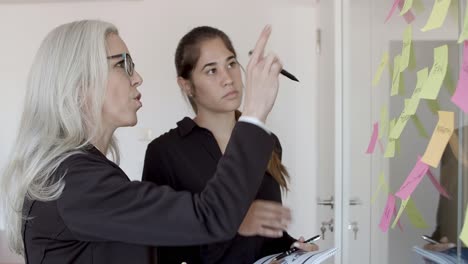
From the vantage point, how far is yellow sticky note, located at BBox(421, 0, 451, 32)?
2.53 feet

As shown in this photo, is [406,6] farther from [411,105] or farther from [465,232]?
[465,232]

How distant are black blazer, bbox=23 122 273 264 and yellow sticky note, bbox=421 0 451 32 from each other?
0.35 metres

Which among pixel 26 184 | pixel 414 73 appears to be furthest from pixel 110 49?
pixel 414 73

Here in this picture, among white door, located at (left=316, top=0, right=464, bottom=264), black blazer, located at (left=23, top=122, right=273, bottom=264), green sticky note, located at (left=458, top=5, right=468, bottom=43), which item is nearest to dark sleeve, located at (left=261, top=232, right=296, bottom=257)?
white door, located at (left=316, top=0, right=464, bottom=264)

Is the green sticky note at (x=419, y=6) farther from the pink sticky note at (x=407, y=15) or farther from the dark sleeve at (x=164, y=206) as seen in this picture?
the dark sleeve at (x=164, y=206)

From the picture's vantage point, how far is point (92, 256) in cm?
91

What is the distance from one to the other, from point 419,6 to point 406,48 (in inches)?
5.4

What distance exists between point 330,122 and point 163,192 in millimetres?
1408

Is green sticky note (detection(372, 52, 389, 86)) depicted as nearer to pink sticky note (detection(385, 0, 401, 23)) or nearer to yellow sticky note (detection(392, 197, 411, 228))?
pink sticky note (detection(385, 0, 401, 23))

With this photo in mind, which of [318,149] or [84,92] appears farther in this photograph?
[318,149]

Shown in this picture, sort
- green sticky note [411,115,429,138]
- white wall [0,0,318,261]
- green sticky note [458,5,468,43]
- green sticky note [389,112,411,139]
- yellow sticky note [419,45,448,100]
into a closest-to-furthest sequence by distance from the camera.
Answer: green sticky note [458,5,468,43] → yellow sticky note [419,45,448,100] → green sticky note [411,115,429,138] → green sticky note [389,112,411,139] → white wall [0,0,318,261]

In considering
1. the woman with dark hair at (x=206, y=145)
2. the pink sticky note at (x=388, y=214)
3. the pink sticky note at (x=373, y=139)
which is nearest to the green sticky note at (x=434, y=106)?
the pink sticky note at (x=388, y=214)

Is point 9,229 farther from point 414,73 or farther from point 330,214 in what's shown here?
point 330,214

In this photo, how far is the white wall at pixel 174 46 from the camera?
2668 millimetres
